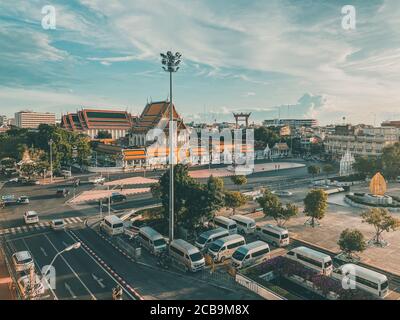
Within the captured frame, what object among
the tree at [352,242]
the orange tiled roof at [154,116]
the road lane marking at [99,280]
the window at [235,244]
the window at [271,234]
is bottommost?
the road lane marking at [99,280]

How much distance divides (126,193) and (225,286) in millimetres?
40332

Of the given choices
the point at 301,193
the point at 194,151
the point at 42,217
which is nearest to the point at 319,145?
the point at 194,151

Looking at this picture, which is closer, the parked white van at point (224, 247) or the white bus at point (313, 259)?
the white bus at point (313, 259)

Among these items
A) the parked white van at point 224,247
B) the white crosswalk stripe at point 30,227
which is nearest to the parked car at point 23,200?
the white crosswalk stripe at point 30,227

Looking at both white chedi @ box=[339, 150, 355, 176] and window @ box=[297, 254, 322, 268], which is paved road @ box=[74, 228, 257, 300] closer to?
window @ box=[297, 254, 322, 268]

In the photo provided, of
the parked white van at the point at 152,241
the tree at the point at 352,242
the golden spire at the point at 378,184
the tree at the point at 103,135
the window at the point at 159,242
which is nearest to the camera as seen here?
the tree at the point at 352,242

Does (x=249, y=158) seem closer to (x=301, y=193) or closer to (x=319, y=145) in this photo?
(x=319, y=145)

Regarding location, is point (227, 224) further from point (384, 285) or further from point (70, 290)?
point (70, 290)

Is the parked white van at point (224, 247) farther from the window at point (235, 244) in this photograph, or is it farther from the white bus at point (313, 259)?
the white bus at point (313, 259)

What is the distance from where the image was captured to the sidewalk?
25.4m

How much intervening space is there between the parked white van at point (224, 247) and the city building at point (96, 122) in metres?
110

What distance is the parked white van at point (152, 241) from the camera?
33.9m

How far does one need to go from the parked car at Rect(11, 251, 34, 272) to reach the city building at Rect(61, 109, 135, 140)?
108615 mm

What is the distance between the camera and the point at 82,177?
265 ft
